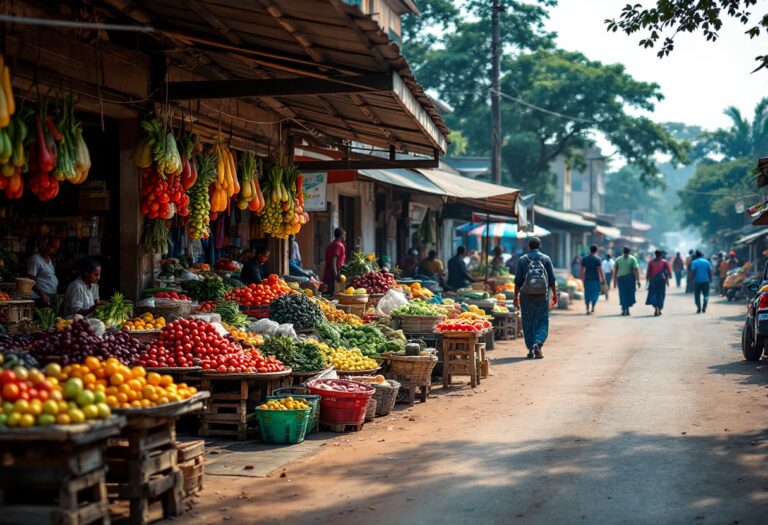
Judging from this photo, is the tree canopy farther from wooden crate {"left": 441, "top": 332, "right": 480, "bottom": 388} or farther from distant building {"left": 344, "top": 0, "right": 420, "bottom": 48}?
wooden crate {"left": 441, "top": 332, "right": 480, "bottom": 388}

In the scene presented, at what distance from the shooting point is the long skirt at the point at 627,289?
26.5m

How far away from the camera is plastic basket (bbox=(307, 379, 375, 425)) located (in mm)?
9203

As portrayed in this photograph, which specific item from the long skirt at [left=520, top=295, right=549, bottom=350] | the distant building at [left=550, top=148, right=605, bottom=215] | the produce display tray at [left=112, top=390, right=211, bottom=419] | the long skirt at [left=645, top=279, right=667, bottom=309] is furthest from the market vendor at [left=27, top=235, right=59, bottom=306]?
the distant building at [left=550, top=148, right=605, bottom=215]

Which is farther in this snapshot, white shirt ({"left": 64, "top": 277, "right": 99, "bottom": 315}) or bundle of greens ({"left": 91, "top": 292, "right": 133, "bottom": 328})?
white shirt ({"left": 64, "top": 277, "right": 99, "bottom": 315})

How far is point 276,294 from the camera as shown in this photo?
12.4 m

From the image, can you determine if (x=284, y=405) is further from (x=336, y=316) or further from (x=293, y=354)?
(x=336, y=316)

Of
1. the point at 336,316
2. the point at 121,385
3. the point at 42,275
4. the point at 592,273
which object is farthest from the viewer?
the point at 592,273

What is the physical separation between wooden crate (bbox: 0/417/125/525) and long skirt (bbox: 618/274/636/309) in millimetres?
22942

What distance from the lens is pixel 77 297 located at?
9.62 m

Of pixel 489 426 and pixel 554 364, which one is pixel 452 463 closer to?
pixel 489 426

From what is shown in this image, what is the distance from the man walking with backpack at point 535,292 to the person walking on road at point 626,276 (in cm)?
980

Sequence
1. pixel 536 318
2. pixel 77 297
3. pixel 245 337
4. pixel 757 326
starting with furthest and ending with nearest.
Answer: pixel 536 318, pixel 757 326, pixel 245 337, pixel 77 297

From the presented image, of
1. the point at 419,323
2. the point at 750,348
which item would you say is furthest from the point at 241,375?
the point at 750,348

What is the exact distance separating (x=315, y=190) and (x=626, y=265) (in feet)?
41.8
